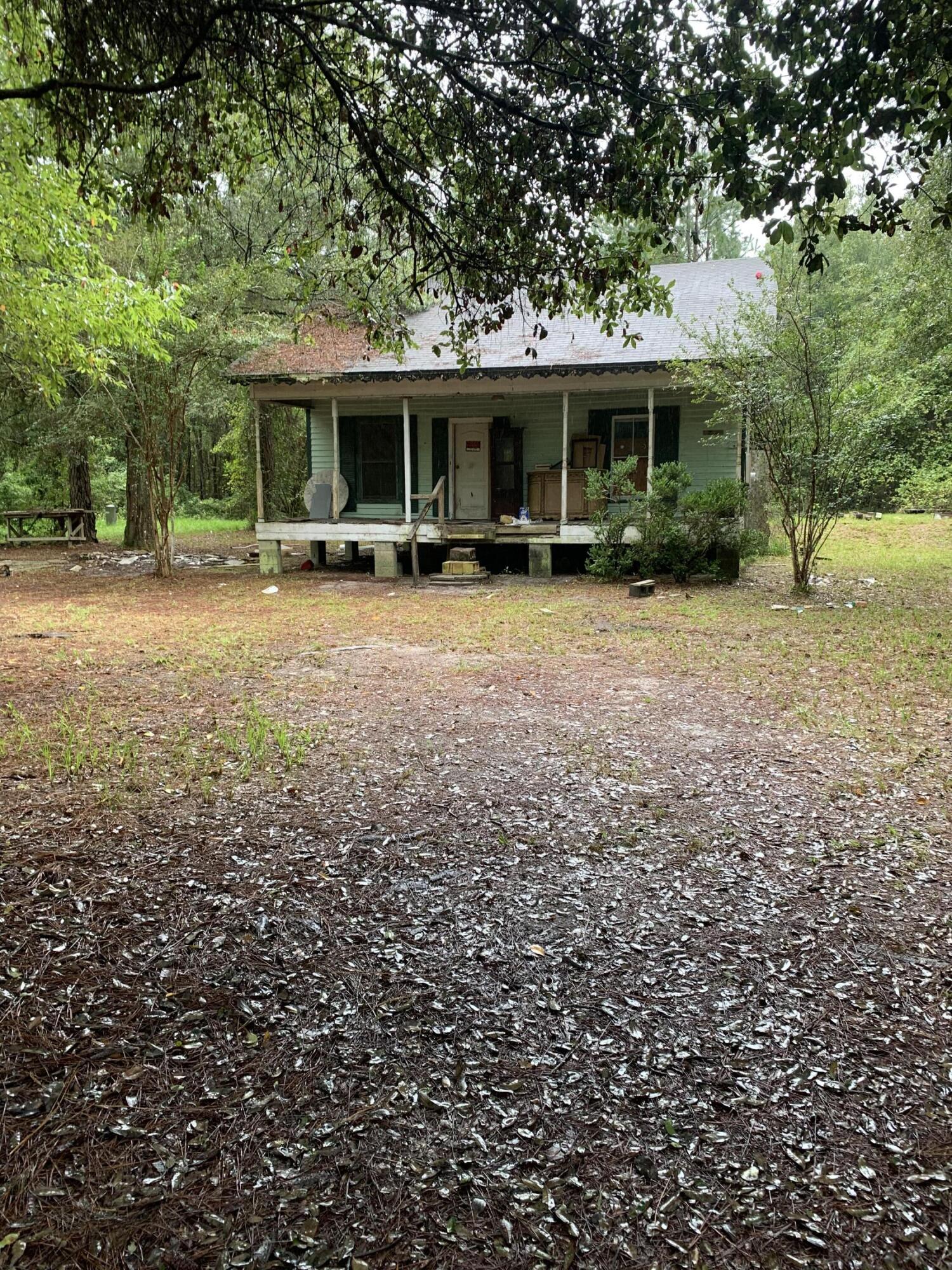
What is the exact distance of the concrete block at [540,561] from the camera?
46.4 feet

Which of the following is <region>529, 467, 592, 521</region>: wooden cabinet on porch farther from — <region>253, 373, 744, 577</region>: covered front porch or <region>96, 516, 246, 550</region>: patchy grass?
<region>96, 516, 246, 550</region>: patchy grass

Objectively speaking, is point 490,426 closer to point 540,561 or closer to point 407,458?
point 407,458

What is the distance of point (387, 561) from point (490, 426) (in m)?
3.60

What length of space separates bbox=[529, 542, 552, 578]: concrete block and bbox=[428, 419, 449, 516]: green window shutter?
2936 millimetres

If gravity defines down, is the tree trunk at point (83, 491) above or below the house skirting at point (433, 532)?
above

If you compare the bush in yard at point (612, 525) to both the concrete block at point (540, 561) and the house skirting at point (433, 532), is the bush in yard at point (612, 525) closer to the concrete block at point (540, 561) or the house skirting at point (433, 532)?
the house skirting at point (433, 532)

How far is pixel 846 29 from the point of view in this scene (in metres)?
3.03

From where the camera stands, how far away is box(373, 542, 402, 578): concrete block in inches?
577

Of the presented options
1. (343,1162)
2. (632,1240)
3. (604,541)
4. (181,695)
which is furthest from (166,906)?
(604,541)

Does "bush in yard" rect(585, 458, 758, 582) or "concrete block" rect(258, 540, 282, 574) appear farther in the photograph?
"concrete block" rect(258, 540, 282, 574)

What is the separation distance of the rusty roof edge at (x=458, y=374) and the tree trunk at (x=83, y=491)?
7142mm

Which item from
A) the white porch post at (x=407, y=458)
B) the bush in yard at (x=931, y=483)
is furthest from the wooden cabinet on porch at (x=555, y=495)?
the bush in yard at (x=931, y=483)

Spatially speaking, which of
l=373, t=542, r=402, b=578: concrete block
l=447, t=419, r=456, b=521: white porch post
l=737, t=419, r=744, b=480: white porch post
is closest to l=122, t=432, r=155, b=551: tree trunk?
l=373, t=542, r=402, b=578: concrete block

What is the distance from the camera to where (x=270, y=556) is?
50.4 ft
